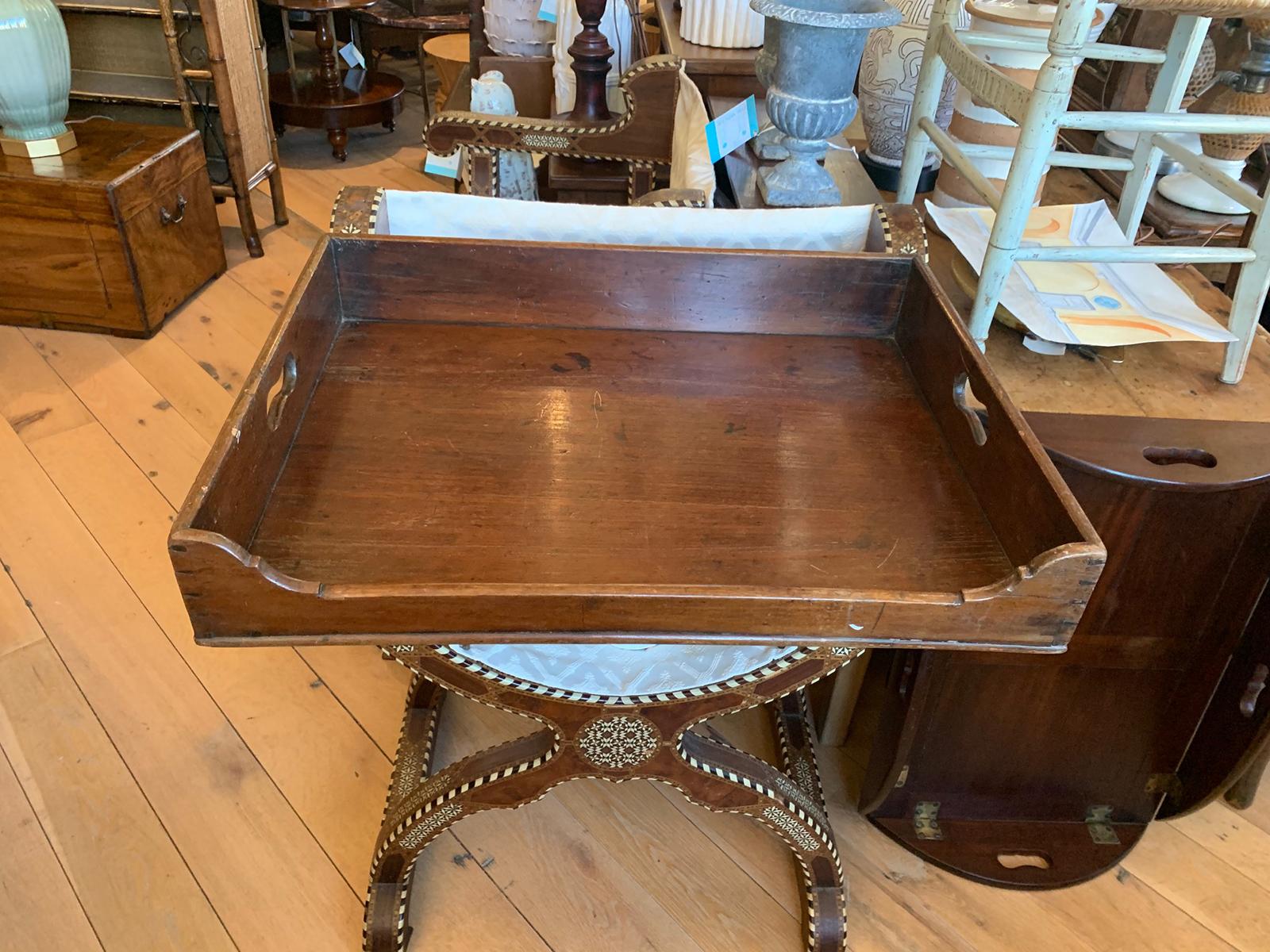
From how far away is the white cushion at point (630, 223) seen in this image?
109 centimetres

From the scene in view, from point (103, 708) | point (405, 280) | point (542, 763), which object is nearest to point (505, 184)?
point (405, 280)

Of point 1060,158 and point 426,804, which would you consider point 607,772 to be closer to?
point 426,804

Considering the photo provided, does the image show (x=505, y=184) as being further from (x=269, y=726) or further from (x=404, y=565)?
(x=404, y=565)

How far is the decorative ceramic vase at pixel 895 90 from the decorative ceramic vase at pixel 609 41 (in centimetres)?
101

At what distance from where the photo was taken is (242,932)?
1204 mm

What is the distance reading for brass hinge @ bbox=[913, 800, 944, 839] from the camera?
4.36 ft

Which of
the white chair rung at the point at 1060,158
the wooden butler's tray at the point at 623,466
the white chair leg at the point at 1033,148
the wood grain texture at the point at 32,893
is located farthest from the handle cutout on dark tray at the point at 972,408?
the wood grain texture at the point at 32,893

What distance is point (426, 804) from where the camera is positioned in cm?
110

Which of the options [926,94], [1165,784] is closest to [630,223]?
[926,94]

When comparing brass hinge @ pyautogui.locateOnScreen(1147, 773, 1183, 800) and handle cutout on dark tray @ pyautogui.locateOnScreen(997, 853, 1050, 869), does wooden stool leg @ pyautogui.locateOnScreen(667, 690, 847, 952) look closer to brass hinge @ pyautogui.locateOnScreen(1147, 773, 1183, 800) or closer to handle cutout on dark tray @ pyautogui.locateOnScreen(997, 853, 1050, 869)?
handle cutout on dark tray @ pyautogui.locateOnScreen(997, 853, 1050, 869)

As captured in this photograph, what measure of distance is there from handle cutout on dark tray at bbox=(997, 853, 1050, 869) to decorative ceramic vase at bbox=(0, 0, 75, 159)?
96.6 inches

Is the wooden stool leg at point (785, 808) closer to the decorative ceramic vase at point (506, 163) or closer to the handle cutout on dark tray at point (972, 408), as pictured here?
the handle cutout on dark tray at point (972, 408)

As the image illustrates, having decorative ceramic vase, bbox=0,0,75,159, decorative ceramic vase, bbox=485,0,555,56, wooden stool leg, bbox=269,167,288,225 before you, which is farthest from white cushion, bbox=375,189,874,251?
wooden stool leg, bbox=269,167,288,225

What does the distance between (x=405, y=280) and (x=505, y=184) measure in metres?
1.19
